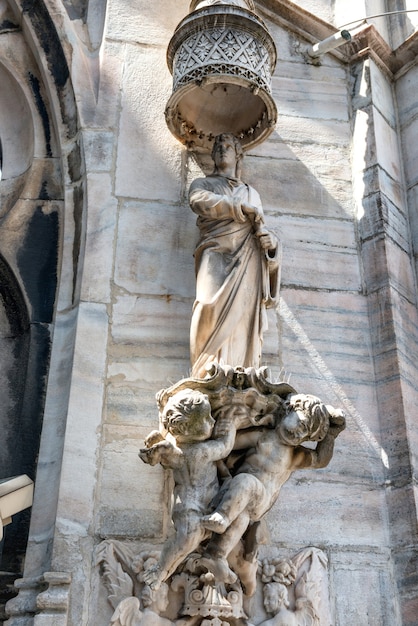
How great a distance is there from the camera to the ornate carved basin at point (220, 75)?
19.1 feet

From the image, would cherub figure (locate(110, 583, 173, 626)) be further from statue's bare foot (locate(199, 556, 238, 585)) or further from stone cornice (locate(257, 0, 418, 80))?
stone cornice (locate(257, 0, 418, 80))

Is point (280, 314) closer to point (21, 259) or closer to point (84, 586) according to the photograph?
point (21, 259)

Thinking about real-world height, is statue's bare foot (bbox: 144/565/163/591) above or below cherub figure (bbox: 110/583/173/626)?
above

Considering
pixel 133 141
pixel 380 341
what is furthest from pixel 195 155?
pixel 380 341

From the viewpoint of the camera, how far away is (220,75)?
5.76 meters

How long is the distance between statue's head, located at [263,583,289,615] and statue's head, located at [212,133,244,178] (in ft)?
8.32

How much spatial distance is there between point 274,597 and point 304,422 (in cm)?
98

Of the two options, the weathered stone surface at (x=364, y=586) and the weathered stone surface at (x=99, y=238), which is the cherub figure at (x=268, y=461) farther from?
the weathered stone surface at (x=99, y=238)

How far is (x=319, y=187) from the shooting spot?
21.6ft

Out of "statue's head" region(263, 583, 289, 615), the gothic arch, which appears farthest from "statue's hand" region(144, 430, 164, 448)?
"statue's head" region(263, 583, 289, 615)

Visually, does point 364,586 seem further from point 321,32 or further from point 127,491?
point 321,32

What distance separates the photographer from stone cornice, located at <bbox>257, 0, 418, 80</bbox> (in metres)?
7.12

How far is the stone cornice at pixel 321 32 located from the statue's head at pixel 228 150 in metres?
1.56

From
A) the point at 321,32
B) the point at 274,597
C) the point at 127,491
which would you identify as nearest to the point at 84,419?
the point at 127,491
